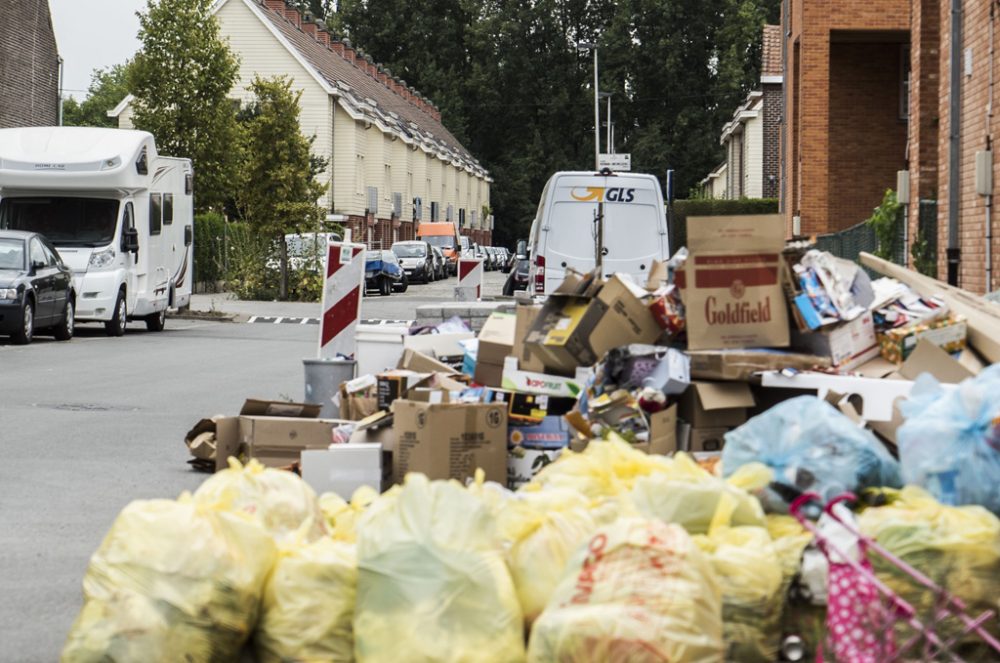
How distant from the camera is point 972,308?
27.3 ft

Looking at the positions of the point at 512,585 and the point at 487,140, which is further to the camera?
the point at 487,140

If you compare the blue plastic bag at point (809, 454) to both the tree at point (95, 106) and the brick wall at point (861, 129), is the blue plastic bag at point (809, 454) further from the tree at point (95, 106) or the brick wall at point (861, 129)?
the tree at point (95, 106)

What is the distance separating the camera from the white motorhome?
78.9 feet

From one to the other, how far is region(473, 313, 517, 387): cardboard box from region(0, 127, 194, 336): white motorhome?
53.4 feet

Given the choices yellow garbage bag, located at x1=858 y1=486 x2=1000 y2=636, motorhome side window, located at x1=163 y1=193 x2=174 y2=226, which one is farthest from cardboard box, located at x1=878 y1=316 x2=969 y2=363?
motorhome side window, located at x1=163 y1=193 x2=174 y2=226

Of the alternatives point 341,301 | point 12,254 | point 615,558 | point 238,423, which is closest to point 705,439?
point 238,423

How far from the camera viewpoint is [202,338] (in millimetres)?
25141

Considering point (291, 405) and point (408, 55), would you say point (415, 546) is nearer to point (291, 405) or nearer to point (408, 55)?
point (291, 405)

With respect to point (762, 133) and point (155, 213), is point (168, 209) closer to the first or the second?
point (155, 213)

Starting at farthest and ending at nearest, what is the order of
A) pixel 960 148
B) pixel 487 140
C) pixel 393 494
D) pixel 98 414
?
1. pixel 487 140
2. pixel 960 148
3. pixel 98 414
4. pixel 393 494

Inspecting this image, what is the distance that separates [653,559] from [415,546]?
0.71 m

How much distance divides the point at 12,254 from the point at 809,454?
60.5 ft

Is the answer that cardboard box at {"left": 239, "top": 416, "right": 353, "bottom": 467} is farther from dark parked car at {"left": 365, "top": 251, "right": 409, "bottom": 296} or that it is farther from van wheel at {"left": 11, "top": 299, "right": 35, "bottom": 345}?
dark parked car at {"left": 365, "top": 251, "right": 409, "bottom": 296}

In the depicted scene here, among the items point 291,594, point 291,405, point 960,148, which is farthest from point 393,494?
point 960,148
